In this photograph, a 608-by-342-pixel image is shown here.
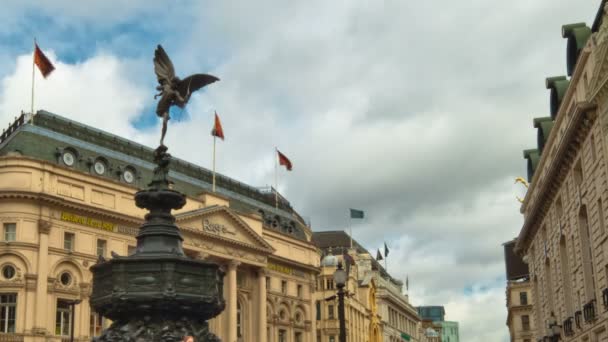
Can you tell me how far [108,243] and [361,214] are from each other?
50.3 meters

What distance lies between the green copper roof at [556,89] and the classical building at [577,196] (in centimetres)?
7

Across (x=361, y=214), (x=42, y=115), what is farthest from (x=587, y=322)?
(x=361, y=214)

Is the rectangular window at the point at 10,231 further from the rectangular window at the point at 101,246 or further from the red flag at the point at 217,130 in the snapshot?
the red flag at the point at 217,130

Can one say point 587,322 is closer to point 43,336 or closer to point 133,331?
point 133,331

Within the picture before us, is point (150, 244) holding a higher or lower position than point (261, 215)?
lower

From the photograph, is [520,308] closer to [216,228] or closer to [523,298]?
[523,298]

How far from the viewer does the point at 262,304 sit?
83812mm

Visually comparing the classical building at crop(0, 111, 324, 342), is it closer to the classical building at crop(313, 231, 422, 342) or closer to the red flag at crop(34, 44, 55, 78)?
the red flag at crop(34, 44, 55, 78)

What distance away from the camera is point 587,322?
4409 centimetres

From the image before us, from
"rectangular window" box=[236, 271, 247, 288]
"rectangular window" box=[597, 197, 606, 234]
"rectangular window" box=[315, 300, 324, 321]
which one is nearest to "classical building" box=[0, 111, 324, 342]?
"rectangular window" box=[236, 271, 247, 288]

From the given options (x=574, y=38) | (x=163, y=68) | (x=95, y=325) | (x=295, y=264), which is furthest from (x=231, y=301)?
(x=163, y=68)

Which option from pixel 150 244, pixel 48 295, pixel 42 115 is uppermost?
pixel 42 115

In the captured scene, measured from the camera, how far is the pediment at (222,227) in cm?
7456

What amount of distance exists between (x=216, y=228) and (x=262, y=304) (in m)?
10.6
